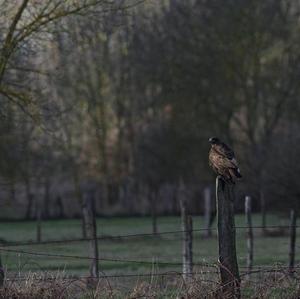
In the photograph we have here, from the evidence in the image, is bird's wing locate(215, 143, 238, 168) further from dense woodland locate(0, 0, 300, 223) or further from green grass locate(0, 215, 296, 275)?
dense woodland locate(0, 0, 300, 223)

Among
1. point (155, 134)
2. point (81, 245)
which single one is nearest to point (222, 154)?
point (81, 245)

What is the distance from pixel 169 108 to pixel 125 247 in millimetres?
20786

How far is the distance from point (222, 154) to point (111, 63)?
39.4 metres

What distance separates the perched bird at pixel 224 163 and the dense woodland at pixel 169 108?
1028 inches

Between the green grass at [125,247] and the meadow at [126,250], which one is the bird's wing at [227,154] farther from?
the green grass at [125,247]

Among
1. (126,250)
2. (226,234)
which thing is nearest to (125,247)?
(126,250)

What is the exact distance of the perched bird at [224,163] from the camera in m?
10.1

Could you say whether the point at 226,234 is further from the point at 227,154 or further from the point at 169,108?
the point at 169,108

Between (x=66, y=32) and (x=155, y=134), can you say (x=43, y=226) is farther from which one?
(x=66, y=32)

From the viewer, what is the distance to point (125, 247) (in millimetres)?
28672

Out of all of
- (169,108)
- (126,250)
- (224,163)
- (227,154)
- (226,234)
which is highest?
(169,108)

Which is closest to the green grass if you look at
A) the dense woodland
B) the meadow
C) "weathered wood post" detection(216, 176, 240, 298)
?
the meadow

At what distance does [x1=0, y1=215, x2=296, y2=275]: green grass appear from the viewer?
66.0 feet

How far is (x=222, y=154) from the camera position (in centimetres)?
1054
